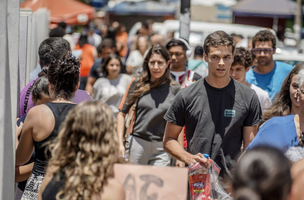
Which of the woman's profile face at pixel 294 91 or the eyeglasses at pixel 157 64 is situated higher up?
the eyeglasses at pixel 157 64

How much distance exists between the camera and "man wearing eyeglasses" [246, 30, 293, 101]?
7492 millimetres

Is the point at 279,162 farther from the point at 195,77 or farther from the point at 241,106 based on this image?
the point at 195,77

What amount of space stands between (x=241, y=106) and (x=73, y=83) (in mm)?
1429

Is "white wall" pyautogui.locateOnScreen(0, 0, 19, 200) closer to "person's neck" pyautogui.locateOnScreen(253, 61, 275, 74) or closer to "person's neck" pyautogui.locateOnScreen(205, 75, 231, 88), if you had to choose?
"person's neck" pyautogui.locateOnScreen(205, 75, 231, 88)

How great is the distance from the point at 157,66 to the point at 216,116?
1.81 meters

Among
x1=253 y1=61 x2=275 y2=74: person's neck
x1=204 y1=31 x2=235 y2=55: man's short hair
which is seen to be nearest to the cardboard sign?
x1=204 y1=31 x2=235 y2=55: man's short hair

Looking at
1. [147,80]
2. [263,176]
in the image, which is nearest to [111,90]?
[147,80]

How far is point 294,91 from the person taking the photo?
4781 mm

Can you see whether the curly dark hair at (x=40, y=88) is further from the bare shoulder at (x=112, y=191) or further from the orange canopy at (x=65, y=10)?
the orange canopy at (x=65, y=10)

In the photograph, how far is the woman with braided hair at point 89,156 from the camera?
2.91 metres

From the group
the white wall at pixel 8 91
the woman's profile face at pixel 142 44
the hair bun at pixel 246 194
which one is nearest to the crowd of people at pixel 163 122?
the hair bun at pixel 246 194

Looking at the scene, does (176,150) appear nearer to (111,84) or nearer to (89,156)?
(89,156)

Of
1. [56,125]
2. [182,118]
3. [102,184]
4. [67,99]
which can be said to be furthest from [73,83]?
[102,184]

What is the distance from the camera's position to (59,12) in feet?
65.8
